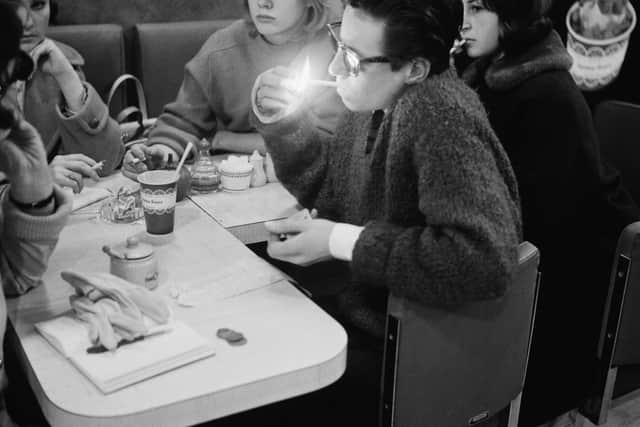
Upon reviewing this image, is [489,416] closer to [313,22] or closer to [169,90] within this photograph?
[313,22]

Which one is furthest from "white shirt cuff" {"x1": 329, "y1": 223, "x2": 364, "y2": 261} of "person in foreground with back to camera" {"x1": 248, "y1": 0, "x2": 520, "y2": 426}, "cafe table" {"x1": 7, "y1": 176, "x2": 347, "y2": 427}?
"cafe table" {"x1": 7, "y1": 176, "x2": 347, "y2": 427}

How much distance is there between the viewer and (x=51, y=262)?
5.27 ft

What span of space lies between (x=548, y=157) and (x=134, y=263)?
1.15 metres

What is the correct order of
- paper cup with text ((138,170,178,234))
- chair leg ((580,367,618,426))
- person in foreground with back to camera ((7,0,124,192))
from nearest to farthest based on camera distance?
paper cup with text ((138,170,178,234)), person in foreground with back to camera ((7,0,124,192)), chair leg ((580,367,618,426))

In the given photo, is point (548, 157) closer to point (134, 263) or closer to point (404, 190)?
point (404, 190)

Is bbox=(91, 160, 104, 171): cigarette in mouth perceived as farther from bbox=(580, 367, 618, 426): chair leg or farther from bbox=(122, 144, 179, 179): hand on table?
bbox=(580, 367, 618, 426): chair leg

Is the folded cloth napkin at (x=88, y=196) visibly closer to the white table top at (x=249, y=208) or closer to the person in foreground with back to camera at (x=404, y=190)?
the white table top at (x=249, y=208)

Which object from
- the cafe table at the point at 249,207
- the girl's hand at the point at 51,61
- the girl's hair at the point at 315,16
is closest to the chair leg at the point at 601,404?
the cafe table at the point at 249,207

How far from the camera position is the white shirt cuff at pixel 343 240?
151 cm

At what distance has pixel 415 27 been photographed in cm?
152

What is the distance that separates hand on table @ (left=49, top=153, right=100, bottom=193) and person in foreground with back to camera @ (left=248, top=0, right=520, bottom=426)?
55 centimetres

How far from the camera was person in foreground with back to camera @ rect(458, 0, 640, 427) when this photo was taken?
206 cm

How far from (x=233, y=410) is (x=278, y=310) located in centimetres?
27

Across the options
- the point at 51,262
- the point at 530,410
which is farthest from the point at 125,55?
the point at 530,410
